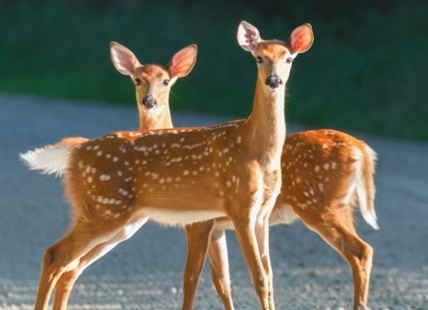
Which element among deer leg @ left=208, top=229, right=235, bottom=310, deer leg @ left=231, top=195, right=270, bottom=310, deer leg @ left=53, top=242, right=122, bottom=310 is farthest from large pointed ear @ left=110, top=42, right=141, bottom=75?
deer leg @ left=231, top=195, right=270, bottom=310

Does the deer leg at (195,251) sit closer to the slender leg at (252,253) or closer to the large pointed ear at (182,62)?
the slender leg at (252,253)

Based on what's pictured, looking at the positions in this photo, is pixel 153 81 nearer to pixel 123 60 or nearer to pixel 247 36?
pixel 123 60

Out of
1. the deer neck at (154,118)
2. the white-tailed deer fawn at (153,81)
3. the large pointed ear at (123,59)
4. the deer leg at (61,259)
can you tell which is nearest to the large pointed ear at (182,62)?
the white-tailed deer fawn at (153,81)

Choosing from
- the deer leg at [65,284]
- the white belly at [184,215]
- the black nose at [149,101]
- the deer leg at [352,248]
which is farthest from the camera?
the black nose at [149,101]

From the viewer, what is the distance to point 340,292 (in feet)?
35.9

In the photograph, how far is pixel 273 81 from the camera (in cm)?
787

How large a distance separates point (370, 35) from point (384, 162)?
7.36 meters

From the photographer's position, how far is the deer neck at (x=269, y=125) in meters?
8.13

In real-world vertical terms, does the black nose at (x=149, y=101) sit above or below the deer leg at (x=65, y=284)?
above

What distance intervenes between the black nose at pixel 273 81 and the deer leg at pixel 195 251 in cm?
121

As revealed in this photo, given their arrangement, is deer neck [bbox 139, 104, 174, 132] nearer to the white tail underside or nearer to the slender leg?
the white tail underside

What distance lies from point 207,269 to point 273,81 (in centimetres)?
454

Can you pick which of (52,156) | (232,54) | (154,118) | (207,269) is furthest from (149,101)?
(232,54)

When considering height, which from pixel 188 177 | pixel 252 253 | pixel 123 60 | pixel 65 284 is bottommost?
pixel 65 284
